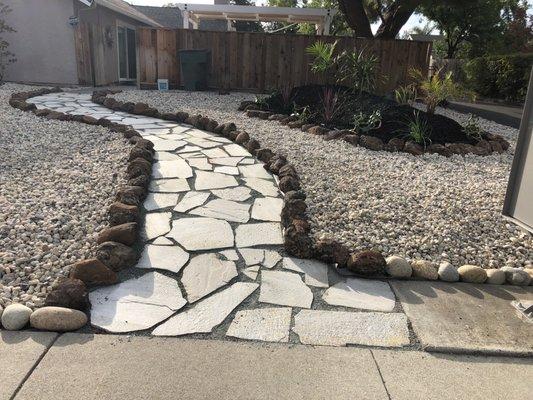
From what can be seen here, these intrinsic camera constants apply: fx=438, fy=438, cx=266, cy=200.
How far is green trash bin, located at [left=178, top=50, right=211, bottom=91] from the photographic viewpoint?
33.5 ft

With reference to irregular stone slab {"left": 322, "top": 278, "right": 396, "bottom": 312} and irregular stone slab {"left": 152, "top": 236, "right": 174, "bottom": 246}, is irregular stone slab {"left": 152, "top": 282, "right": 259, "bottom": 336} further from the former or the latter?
irregular stone slab {"left": 152, "top": 236, "right": 174, "bottom": 246}

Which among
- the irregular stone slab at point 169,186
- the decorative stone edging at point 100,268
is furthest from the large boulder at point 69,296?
the irregular stone slab at point 169,186

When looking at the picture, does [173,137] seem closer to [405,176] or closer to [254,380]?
[405,176]

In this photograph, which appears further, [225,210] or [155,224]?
[225,210]

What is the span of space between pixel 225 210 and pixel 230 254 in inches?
29.5

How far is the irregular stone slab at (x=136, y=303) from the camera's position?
7.79ft

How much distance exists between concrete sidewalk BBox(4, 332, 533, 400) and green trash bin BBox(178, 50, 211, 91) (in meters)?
8.89

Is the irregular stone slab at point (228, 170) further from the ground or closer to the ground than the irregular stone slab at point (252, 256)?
further from the ground

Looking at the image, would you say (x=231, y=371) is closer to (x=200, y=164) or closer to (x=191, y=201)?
(x=191, y=201)

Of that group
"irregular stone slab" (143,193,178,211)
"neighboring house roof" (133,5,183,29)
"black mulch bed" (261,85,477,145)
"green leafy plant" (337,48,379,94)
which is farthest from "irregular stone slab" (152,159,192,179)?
"neighboring house roof" (133,5,183,29)

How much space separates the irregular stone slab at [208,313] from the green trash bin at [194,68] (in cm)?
842

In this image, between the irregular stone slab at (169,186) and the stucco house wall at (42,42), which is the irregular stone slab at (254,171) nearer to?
the irregular stone slab at (169,186)

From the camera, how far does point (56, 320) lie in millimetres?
2291

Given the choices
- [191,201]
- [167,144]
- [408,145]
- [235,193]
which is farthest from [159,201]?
[408,145]
